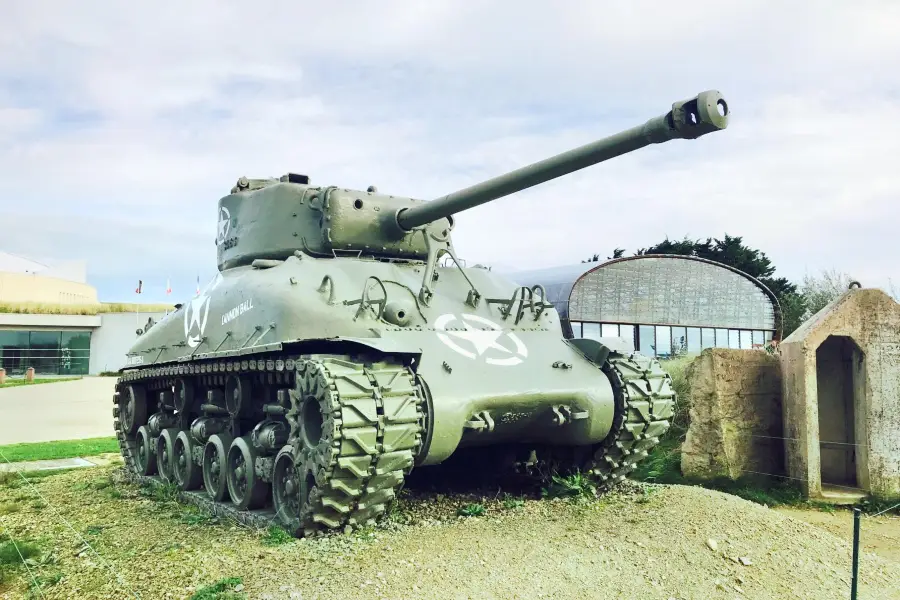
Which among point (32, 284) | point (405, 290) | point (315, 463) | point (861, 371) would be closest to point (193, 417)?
point (405, 290)

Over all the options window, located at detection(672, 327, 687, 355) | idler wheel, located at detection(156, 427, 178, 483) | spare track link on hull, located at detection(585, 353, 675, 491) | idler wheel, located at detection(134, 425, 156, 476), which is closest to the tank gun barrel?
spare track link on hull, located at detection(585, 353, 675, 491)

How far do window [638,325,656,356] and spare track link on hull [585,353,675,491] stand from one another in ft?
49.4

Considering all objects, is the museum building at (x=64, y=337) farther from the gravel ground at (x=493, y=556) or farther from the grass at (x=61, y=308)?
the gravel ground at (x=493, y=556)

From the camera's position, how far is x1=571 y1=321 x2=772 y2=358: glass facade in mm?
23125

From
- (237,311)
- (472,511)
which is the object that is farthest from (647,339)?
(237,311)

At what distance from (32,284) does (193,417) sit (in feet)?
128

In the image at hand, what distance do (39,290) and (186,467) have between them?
4031cm

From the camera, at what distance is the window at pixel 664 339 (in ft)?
80.0

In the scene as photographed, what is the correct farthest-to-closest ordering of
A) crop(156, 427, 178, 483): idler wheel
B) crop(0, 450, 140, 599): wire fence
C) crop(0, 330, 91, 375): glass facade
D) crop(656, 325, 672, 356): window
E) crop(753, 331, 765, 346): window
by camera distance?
1. crop(0, 330, 91, 375): glass facade
2. crop(753, 331, 765, 346): window
3. crop(656, 325, 672, 356): window
4. crop(156, 427, 178, 483): idler wheel
5. crop(0, 450, 140, 599): wire fence

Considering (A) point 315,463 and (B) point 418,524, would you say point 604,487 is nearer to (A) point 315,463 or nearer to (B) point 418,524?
(B) point 418,524

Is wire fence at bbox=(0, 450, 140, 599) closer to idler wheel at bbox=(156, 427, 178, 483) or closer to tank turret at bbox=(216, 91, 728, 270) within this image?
idler wheel at bbox=(156, 427, 178, 483)

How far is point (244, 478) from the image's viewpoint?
27.8 feet

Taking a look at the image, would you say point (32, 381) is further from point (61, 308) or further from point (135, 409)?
point (135, 409)

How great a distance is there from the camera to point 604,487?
30.1 feet
